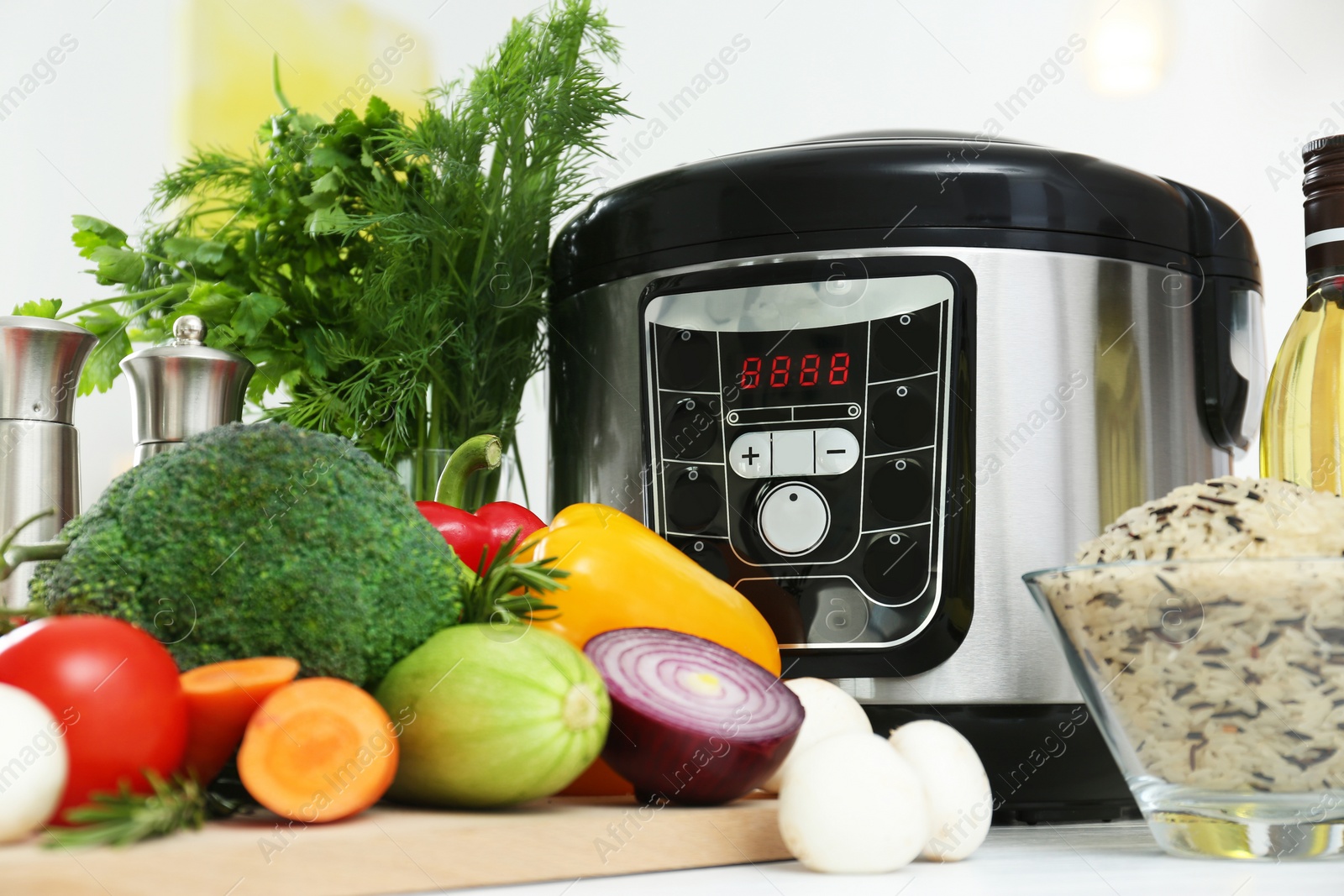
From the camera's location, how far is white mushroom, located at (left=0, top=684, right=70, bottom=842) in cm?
42

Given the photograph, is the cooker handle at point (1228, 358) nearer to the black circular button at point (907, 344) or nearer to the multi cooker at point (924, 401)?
the multi cooker at point (924, 401)

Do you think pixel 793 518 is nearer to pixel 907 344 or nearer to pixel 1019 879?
pixel 907 344

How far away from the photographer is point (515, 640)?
21.4 inches

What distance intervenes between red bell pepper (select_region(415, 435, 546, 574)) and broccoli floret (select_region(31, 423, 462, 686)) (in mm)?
179

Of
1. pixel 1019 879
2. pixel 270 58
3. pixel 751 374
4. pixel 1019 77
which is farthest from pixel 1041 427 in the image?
pixel 270 58

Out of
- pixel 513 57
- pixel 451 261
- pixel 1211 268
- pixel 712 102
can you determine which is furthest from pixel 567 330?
pixel 712 102

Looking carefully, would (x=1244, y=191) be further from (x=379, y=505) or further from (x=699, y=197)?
(x=379, y=505)

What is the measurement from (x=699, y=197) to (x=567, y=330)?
159 mm

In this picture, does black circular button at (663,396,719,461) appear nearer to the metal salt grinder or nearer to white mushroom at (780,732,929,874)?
white mushroom at (780,732,929,874)

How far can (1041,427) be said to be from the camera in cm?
72

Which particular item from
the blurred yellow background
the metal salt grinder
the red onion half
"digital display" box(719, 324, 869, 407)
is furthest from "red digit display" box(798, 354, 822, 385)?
the blurred yellow background

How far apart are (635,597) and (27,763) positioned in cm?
35

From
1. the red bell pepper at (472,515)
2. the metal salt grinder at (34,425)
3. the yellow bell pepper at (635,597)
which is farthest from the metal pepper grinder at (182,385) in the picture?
the yellow bell pepper at (635,597)

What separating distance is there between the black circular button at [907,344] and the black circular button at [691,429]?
113 mm
